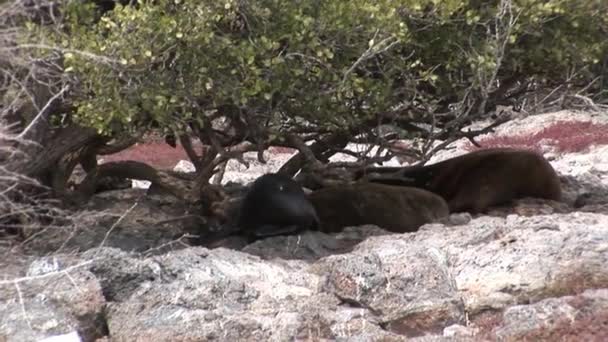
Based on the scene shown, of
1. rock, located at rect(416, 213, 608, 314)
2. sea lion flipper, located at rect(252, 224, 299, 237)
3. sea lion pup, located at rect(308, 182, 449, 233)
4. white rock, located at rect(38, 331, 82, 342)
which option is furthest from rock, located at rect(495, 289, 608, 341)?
sea lion pup, located at rect(308, 182, 449, 233)

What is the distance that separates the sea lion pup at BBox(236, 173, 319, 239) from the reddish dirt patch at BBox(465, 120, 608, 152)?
59.7 feet

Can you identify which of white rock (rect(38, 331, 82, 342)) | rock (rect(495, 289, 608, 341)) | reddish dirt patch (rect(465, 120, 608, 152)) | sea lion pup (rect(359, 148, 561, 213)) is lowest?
reddish dirt patch (rect(465, 120, 608, 152))

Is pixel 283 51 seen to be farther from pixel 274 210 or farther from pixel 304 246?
pixel 274 210

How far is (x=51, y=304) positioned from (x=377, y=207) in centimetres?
609

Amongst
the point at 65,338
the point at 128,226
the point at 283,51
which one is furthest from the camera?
the point at 128,226

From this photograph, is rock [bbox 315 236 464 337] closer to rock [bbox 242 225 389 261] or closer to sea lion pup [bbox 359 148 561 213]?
rock [bbox 242 225 389 261]

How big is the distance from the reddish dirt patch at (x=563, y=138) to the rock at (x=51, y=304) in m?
23.0

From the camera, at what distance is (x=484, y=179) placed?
1538cm

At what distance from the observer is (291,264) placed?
1045 centimetres

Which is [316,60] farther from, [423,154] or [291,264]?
[423,154]

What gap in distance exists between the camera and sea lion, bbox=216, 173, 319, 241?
1284 centimetres

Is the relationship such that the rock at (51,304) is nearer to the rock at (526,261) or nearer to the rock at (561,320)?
the rock at (526,261)

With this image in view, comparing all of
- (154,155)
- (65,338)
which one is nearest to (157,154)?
(154,155)

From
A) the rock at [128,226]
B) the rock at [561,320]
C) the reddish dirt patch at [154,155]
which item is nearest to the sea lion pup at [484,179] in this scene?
the rock at [128,226]
